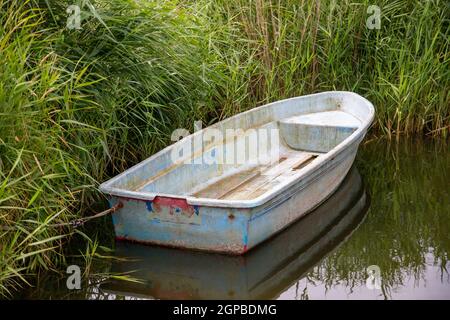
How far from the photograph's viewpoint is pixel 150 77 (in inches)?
218

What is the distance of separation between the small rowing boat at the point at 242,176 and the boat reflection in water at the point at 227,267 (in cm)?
7

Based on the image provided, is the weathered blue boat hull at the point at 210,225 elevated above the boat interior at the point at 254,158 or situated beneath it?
situated beneath

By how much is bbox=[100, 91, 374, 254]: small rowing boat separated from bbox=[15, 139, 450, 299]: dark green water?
4.1 inches

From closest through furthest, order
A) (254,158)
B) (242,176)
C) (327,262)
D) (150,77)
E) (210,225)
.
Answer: (210,225) → (327,262) → (150,77) → (242,176) → (254,158)

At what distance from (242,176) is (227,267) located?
130 centimetres

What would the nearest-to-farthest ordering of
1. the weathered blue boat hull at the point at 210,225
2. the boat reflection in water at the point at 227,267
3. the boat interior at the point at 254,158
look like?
the boat reflection in water at the point at 227,267, the weathered blue boat hull at the point at 210,225, the boat interior at the point at 254,158

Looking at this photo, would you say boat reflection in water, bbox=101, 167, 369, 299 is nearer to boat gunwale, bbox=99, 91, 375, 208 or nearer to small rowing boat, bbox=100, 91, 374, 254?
small rowing boat, bbox=100, 91, 374, 254

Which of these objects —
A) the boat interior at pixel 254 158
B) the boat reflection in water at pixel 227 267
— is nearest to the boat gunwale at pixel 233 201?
the boat interior at pixel 254 158

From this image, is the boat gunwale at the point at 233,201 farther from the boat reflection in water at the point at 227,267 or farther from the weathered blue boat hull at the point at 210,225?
the boat reflection in water at the point at 227,267

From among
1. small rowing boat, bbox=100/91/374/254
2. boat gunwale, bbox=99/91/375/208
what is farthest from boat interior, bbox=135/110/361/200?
boat gunwale, bbox=99/91/375/208

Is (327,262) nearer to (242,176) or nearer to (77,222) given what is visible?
(242,176)

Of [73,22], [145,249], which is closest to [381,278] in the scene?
[145,249]

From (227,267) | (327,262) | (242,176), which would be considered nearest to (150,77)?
(242,176)

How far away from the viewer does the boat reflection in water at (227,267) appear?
463cm
